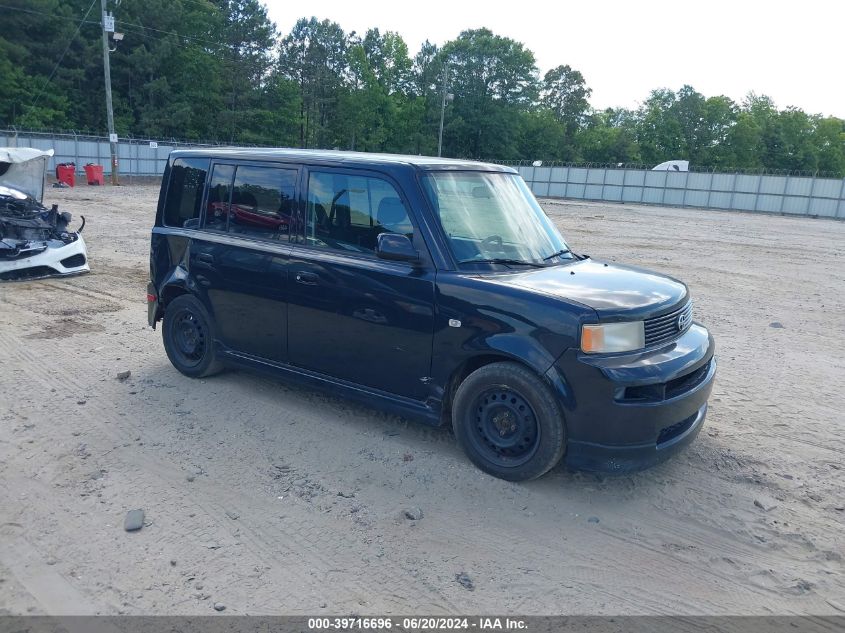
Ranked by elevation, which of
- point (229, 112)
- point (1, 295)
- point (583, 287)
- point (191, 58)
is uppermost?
point (191, 58)

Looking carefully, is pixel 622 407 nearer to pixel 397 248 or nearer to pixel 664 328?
pixel 664 328

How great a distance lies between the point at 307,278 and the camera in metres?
5.02

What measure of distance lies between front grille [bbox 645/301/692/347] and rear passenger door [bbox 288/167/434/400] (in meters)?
1.43

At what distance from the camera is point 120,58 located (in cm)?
5672

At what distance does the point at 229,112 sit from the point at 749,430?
6405 cm

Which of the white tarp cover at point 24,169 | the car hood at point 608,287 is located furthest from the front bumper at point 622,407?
the white tarp cover at point 24,169

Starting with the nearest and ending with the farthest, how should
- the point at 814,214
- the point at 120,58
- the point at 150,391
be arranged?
1. the point at 150,391
2. the point at 814,214
3. the point at 120,58

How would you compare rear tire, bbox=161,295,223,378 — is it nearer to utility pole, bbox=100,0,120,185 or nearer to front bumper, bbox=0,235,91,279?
front bumper, bbox=0,235,91,279

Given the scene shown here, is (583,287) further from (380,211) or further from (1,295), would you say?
(1,295)

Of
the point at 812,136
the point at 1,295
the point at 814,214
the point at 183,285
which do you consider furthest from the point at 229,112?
the point at 812,136

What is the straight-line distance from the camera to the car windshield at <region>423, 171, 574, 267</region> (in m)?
4.64

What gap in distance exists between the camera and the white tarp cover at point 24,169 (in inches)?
455

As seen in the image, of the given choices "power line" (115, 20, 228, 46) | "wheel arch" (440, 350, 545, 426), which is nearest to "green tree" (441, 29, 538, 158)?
"power line" (115, 20, 228, 46)

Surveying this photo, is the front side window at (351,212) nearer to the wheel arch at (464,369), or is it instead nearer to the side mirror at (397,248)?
the side mirror at (397,248)
